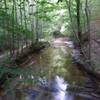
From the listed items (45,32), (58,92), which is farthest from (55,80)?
(45,32)

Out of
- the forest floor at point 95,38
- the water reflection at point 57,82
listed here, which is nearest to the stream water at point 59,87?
the water reflection at point 57,82

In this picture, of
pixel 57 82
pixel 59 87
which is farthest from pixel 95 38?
pixel 59 87

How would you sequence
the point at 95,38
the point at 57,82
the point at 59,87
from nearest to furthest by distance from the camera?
the point at 59,87 < the point at 57,82 < the point at 95,38

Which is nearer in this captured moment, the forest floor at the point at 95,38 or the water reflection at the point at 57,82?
the water reflection at the point at 57,82

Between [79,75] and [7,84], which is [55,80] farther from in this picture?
[7,84]

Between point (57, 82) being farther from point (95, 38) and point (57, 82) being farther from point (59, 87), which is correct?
point (95, 38)

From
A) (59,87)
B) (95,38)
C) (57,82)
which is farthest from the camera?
(95,38)

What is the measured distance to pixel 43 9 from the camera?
15.5m

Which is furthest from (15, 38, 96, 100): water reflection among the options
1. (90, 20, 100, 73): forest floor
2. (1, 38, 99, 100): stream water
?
(90, 20, 100, 73): forest floor

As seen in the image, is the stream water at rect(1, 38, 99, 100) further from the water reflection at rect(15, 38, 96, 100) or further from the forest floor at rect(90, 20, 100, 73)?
the forest floor at rect(90, 20, 100, 73)

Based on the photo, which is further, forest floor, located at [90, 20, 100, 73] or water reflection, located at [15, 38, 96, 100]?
forest floor, located at [90, 20, 100, 73]

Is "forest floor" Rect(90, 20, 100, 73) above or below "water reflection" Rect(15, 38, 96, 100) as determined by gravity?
above

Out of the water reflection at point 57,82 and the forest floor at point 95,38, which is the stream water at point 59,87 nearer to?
the water reflection at point 57,82

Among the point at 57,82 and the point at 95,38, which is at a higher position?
the point at 95,38
